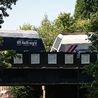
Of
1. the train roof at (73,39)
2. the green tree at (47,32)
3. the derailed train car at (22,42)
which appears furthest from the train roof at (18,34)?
the green tree at (47,32)

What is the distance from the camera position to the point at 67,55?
127ft

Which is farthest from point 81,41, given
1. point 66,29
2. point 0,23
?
point 66,29

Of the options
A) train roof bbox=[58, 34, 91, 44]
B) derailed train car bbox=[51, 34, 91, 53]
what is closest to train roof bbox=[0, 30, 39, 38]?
derailed train car bbox=[51, 34, 91, 53]

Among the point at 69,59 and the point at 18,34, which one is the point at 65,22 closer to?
the point at 18,34

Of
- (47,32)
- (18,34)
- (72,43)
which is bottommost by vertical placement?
(47,32)

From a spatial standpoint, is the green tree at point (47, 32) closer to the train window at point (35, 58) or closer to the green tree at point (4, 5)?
the train window at point (35, 58)

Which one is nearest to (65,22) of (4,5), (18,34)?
(18,34)

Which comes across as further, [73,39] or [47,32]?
[47,32]

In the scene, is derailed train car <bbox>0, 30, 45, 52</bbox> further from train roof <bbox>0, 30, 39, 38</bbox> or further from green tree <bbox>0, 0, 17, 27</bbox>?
green tree <bbox>0, 0, 17, 27</bbox>

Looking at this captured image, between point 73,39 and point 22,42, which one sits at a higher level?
point 73,39

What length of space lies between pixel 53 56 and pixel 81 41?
40.5ft

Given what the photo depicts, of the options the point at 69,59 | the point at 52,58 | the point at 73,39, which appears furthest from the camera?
the point at 73,39

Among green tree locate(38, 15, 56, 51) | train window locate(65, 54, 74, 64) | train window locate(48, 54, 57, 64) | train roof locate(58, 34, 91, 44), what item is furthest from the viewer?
green tree locate(38, 15, 56, 51)

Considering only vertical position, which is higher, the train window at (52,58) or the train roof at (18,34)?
the train roof at (18,34)
